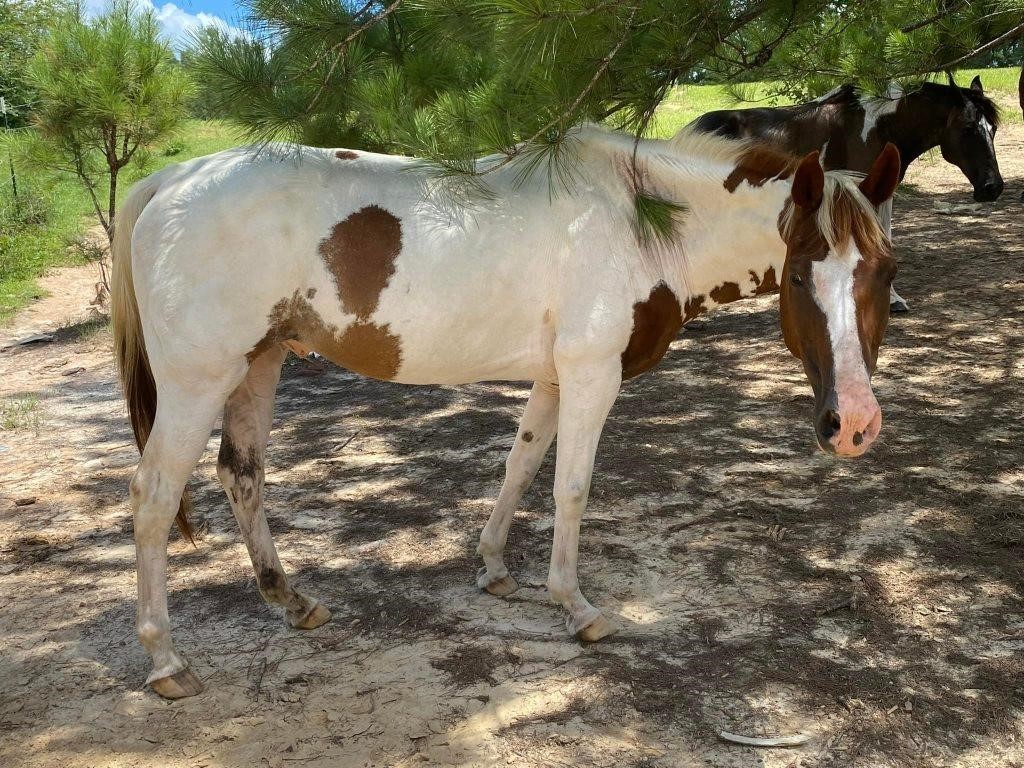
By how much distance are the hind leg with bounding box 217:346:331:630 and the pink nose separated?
1.89 metres

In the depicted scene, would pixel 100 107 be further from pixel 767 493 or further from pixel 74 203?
pixel 74 203

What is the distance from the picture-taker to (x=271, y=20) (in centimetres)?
316

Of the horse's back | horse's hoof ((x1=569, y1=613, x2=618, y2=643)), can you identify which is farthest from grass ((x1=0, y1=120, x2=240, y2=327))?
horse's hoof ((x1=569, y1=613, x2=618, y2=643))

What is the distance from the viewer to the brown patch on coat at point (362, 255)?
9.23 ft

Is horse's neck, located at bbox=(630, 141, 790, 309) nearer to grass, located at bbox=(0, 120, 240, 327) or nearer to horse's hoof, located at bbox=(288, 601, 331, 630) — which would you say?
horse's hoof, located at bbox=(288, 601, 331, 630)

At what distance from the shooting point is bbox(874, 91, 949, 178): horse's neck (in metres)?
6.82

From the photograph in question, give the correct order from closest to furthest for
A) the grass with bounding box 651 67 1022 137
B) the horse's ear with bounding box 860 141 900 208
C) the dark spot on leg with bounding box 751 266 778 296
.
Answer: the horse's ear with bounding box 860 141 900 208 → the dark spot on leg with bounding box 751 266 778 296 → the grass with bounding box 651 67 1022 137

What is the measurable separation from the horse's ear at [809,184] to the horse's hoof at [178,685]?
2377 millimetres

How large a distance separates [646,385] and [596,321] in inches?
119


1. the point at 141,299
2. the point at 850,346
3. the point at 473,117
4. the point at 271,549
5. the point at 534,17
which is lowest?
the point at 271,549

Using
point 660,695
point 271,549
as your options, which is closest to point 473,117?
point 271,549

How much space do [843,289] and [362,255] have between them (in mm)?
1438

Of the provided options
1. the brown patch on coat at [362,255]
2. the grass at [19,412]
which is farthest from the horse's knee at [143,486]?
the grass at [19,412]

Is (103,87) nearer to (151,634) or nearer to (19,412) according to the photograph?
(19,412)
